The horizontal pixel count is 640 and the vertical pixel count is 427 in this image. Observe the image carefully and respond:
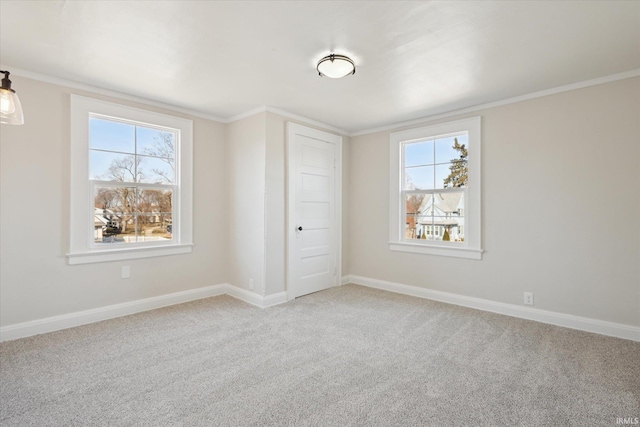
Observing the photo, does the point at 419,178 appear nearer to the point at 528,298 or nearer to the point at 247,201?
the point at 528,298

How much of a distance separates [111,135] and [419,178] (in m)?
3.87

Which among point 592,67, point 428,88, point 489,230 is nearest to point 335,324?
point 489,230

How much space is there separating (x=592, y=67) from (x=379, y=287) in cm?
347

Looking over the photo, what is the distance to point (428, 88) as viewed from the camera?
3.24m

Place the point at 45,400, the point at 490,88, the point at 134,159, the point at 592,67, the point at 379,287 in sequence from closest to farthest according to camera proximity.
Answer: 1. the point at 45,400
2. the point at 592,67
3. the point at 490,88
4. the point at 134,159
5. the point at 379,287

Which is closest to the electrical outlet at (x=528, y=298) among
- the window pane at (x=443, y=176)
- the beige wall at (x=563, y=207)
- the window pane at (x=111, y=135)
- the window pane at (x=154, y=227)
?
the beige wall at (x=563, y=207)

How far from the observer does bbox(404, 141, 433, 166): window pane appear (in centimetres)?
429

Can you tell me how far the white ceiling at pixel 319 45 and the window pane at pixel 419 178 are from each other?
1053mm

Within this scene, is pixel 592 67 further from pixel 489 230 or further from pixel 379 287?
pixel 379 287

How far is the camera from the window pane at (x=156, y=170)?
3.71 metres

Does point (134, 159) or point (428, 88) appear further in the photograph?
point (134, 159)

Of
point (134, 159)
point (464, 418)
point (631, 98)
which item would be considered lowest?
point (464, 418)

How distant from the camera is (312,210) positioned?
4.51 meters

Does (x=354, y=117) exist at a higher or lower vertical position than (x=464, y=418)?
higher
